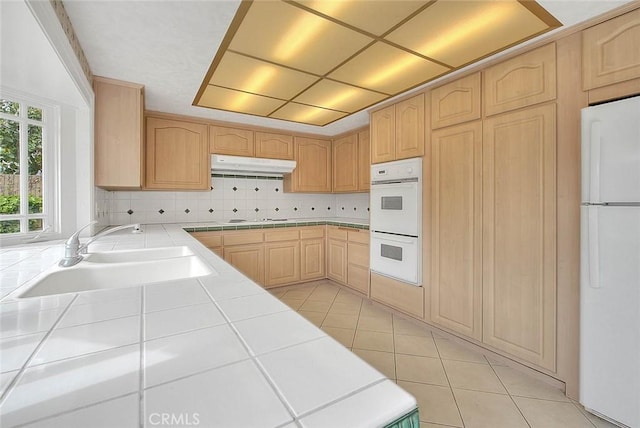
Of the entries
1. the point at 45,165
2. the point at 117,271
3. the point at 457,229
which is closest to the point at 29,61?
the point at 45,165

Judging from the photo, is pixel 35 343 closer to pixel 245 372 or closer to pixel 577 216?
pixel 245 372

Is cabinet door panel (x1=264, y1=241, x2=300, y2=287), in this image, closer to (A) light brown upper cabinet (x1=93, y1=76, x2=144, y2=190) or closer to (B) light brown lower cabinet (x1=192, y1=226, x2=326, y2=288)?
(B) light brown lower cabinet (x1=192, y1=226, x2=326, y2=288)

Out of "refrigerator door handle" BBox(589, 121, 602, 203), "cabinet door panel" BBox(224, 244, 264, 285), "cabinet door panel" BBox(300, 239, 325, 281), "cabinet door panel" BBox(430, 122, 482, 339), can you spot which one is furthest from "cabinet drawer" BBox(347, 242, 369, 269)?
"refrigerator door handle" BBox(589, 121, 602, 203)

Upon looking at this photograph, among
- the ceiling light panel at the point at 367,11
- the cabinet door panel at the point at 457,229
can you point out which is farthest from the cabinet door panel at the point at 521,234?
the ceiling light panel at the point at 367,11

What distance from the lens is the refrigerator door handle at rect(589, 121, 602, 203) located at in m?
1.39

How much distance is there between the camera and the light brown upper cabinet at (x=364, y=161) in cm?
348

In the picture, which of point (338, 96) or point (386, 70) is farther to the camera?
point (338, 96)

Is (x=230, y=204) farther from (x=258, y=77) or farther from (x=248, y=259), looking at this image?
(x=258, y=77)

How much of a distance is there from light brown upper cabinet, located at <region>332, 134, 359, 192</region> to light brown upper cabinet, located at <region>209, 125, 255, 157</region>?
1205 mm

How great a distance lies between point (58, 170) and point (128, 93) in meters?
0.78

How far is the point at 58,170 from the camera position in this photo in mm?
2010

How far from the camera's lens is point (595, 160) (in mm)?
1399

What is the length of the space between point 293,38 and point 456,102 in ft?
4.36

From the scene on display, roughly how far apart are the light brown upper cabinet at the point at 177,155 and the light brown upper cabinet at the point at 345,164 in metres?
1.73
